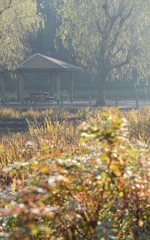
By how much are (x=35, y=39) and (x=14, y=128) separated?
76.6ft

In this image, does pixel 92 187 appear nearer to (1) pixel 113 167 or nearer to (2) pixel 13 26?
(1) pixel 113 167

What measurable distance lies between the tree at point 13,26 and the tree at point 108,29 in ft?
5.93

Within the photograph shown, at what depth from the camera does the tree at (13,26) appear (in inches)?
1081

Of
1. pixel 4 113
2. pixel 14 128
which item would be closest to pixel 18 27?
pixel 4 113

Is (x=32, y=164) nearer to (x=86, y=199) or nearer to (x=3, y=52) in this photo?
(x=86, y=199)

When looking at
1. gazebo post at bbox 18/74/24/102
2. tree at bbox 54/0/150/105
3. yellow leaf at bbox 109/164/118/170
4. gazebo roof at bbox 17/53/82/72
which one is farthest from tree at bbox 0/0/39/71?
yellow leaf at bbox 109/164/118/170

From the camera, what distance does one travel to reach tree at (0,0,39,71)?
27.5m

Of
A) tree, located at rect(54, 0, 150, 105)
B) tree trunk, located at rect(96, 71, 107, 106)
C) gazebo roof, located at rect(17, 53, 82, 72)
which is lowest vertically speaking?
tree trunk, located at rect(96, 71, 107, 106)

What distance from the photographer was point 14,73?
3397 cm

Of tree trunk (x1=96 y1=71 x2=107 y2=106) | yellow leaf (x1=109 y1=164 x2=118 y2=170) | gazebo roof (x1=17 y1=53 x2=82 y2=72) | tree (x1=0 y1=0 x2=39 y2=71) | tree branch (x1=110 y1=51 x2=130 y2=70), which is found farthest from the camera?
gazebo roof (x1=17 y1=53 x2=82 y2=72)

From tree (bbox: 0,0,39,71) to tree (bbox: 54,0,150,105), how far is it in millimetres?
1808

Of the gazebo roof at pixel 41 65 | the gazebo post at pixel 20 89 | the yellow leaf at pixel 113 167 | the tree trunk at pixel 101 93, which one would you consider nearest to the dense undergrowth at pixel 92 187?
the yellow leaf at pixel 113 167

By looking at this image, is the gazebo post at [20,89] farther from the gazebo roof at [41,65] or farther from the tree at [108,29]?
the tree at [108,29]

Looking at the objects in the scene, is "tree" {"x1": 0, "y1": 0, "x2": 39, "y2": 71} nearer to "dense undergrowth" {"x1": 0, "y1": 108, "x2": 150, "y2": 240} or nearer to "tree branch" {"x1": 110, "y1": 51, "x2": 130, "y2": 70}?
"tree branch" {"x1": 110, "y1": 51, "x2": 130, "y2": 70}
